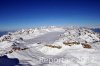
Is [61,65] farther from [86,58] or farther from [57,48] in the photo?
[57,48]

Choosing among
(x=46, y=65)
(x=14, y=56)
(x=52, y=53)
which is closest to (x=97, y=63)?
(x=46, y=65)

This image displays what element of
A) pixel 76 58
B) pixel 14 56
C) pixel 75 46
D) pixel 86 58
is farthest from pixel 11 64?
pixel 75 46

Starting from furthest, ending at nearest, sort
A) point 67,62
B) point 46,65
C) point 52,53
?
point 52,53 → point 67,62 → point 46,65

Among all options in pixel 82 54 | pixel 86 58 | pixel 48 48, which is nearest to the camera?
pixel 86 58

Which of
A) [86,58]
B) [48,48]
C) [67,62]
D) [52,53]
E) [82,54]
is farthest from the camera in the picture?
[48,48]

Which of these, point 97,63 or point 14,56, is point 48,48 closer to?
point 14,56

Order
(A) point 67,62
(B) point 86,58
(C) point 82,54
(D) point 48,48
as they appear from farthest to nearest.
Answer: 1. (D) point 48,48
2. (C) point 82,54
3. (B) point 86,58
4. (A) point 67,62

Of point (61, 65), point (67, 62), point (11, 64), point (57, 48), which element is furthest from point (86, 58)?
point (11, 64)

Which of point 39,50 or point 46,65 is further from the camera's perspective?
point 39,50

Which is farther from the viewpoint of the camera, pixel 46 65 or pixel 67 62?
pixel 67 62
